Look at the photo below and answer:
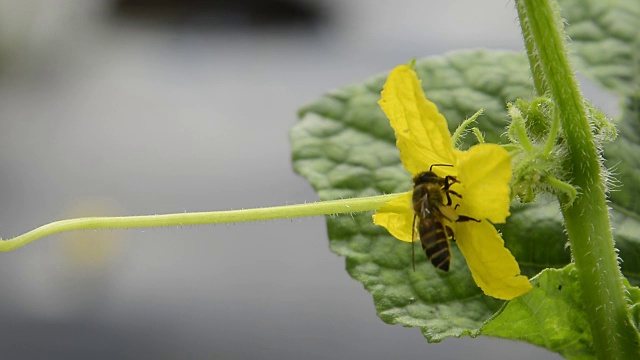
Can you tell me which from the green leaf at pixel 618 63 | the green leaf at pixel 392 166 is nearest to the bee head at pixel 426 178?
the green leaf at pixel 392 166

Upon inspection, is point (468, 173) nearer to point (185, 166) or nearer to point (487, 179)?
point (487, 179)

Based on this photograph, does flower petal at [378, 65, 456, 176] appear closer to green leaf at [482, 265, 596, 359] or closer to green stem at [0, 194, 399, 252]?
green stem at [0, 194, 399, 252]

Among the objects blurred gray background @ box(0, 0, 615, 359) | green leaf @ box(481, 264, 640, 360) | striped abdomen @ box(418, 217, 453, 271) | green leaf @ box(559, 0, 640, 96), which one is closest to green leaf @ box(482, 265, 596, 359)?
green leaf @ box(481, 264, 640, 360)

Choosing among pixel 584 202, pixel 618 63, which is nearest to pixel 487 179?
pixel 584 202

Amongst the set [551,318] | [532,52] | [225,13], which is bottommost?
[551,318]

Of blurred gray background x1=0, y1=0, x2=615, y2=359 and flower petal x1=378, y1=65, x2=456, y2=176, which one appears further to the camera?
blurred gray background x1=0, y1=0, x2=615, y2=359

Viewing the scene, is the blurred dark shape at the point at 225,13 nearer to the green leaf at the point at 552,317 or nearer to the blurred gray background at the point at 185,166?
the blurred gray background at the point at 185,166

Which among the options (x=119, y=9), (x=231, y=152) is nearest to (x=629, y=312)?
(x=231, y=152)
